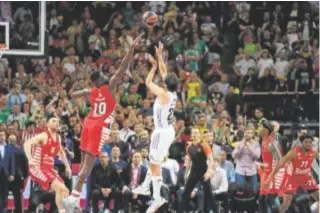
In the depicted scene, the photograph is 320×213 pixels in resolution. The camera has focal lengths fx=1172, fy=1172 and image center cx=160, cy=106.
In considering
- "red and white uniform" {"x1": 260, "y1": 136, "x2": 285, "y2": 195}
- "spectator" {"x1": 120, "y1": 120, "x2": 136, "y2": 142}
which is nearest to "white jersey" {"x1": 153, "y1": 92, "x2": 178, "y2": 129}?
"red and white uniform" {"x1": 260, "y1": 136, "x2": 285, "y2": 195}

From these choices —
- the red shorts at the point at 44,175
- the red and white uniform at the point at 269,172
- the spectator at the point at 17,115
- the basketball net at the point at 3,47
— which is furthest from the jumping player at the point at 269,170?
the spectator at the point at 17,115

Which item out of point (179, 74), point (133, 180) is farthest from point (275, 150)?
point (179, 74)

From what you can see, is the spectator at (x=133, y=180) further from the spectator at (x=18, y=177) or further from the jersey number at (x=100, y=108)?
the jersey number at (x=100, y=108)

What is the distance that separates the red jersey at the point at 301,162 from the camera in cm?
2116

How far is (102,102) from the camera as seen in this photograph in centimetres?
2045

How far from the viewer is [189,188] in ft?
71.1

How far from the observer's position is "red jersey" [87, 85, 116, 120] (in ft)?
67.1

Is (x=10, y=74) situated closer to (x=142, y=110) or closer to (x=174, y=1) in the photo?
(x=142, y=110)

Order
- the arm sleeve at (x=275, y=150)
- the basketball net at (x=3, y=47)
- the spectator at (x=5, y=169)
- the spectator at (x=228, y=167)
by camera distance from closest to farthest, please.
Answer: the arm sleeve at (x=275, y=150) → the spectator at (x=5, y=169) → the basketball net at (x=3, y=47) → the spectator at (x=228, y=167)

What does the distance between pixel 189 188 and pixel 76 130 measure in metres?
4.29

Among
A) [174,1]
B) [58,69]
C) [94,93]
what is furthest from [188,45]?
[94,93]

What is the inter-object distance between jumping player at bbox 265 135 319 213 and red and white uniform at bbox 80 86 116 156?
309 centimetres

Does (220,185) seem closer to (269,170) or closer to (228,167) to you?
(228,167)

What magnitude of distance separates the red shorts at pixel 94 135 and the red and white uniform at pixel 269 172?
10.1ft
